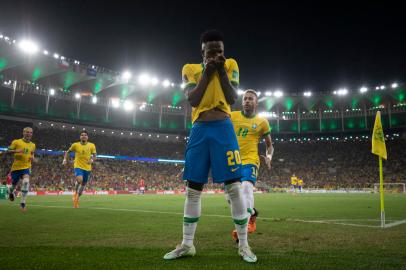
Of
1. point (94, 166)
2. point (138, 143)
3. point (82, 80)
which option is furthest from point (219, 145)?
point (138, 143)

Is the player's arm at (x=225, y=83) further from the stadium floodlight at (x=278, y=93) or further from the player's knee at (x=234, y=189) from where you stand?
the stadium floodlight at (x=278, y=93)

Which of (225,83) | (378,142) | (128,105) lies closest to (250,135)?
(225,83)

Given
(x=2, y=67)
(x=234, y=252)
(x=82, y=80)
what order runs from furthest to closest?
(x=82, y=80)
(x=2, y=67)
(x=234, y=252)

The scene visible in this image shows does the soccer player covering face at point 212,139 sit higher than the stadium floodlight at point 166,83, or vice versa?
the stadium floodlight at point 166,83

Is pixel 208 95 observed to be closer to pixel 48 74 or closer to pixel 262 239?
pixel 262 239

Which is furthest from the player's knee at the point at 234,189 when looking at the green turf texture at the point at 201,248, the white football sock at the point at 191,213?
the green turf texture at the point at 201,248

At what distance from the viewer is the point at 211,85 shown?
411 cm

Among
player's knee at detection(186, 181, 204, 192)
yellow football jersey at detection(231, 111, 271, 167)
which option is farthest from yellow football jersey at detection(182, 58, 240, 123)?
yellow football jersey at detection(231, 111, 271, 167)

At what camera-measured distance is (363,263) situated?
3.68 m

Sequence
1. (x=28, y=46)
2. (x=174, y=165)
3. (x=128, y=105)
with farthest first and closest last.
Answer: (x=128, y=105) → (x=174, y=165) → (x=28, y=46)

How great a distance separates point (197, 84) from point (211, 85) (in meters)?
0.17

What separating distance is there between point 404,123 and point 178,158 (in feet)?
136

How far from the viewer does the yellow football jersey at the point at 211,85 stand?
4.10m

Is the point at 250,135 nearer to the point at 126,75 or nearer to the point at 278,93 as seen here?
the point at 126,75
